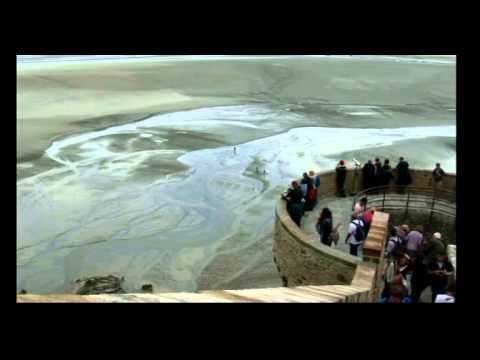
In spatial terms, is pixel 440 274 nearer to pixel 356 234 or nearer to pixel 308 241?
pixel 356 234

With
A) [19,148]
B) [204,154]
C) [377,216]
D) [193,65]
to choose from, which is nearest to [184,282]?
[377,216]

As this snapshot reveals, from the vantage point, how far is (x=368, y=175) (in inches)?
523

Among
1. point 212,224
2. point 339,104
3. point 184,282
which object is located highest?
point 339,104

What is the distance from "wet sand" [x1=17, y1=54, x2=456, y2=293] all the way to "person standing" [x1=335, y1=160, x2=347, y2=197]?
9.18 ft

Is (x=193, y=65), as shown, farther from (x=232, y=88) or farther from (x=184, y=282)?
(x=184, y=282)

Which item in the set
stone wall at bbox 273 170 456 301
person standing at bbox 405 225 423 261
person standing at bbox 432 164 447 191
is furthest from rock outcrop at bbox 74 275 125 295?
person standing at bbox 432 164 447 191

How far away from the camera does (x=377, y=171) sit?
1324 cm

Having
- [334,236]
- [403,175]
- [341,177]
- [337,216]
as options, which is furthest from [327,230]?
[403,175]

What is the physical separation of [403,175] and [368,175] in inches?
38.5

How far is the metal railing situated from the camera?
12383 millimetres

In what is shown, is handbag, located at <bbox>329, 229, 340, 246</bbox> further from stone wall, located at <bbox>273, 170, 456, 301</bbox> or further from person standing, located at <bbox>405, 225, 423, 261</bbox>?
person standing, located at <bbox>405, 225, 423, 261</bbox>

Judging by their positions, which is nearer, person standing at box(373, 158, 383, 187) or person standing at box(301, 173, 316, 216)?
person standing at box(301, 173, 316, 216)

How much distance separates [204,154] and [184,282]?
1042 centimetres

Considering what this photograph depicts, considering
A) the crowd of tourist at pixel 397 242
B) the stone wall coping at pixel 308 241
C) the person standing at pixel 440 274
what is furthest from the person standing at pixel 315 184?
the person standing at pixel 440 274
